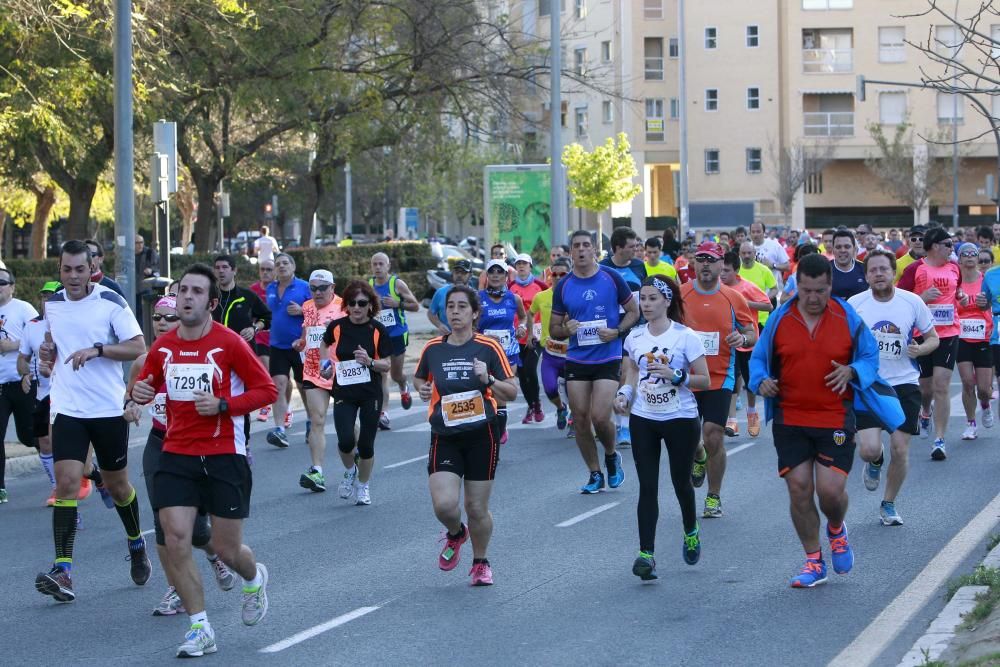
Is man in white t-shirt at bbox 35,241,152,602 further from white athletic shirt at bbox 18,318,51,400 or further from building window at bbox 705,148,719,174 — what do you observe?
building window at bbox 705,148,719,174

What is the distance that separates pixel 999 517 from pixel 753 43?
6426 centimetres

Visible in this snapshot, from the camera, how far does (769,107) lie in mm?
73062

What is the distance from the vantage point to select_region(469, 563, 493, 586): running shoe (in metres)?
8.61

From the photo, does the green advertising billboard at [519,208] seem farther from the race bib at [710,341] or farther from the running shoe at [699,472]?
the race bib at [710,341]

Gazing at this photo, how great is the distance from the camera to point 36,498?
12562mm

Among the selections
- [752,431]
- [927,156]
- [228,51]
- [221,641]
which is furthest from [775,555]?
[927,156]

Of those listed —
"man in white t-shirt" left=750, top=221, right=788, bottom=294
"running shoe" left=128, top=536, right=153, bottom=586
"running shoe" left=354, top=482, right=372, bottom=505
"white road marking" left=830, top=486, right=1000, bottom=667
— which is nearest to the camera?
"white road marking" left=830, top=486, right=1000, bottom=667

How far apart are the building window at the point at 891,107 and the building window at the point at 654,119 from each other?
10.5 metres

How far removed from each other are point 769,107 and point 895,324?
64626 mm

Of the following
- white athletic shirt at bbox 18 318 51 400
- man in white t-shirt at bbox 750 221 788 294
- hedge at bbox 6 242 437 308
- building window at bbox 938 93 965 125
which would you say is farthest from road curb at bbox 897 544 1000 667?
building window at bbox 938 93 965 125

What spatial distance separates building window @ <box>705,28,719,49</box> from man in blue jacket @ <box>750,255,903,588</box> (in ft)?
217

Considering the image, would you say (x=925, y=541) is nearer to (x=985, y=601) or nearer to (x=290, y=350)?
(x=985, y=601)

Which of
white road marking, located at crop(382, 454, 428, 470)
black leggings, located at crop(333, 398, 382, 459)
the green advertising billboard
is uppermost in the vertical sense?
the green advertising billboard

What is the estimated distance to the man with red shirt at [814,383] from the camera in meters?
8.07
